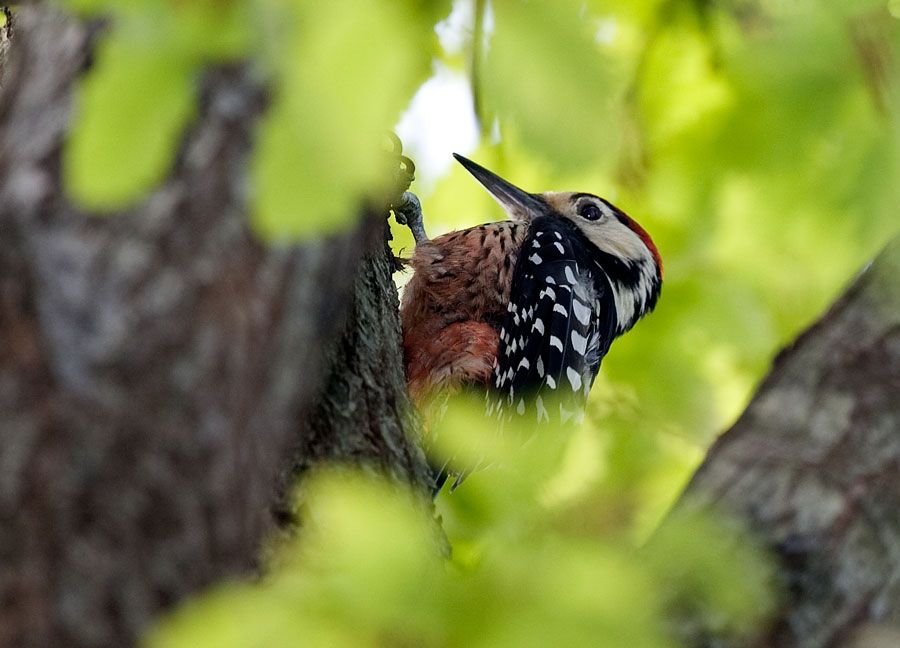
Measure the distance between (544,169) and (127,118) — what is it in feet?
1.47

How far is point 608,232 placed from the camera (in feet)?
16.8

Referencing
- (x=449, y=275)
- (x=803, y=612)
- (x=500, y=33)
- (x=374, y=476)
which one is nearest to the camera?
(x=500, y=33)

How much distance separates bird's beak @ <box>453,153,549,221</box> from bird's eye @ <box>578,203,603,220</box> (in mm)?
186

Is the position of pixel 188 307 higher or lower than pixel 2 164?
lower

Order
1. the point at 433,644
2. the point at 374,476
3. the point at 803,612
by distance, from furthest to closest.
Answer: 1. the point at 374,476
2. the point at 803,612
3. the point at 433,644

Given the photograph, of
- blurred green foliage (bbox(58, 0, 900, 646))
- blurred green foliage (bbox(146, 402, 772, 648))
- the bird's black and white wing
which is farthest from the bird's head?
blurred green foliage (bbox(146, 402, 772, 648))

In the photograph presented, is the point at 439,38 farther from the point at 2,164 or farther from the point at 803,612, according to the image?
the point at 803,612

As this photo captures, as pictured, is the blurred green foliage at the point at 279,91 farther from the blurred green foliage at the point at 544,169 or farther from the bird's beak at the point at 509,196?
the bird's beak at the point at 509,196

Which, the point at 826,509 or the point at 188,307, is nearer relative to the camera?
the point at 188,307

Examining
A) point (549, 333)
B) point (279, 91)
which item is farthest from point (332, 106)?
point (549, 333)

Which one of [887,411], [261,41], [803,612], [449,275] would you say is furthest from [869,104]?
[449,275]

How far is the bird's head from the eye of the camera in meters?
4.56

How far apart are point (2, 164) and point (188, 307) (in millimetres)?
351

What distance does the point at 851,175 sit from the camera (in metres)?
1.55
